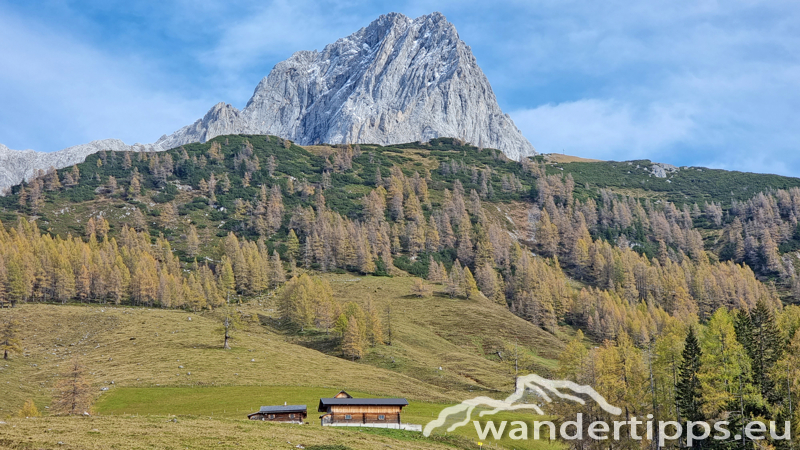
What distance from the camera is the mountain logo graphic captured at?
58.3m

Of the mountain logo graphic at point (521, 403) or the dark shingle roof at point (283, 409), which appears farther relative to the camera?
the dark shingle roof at point (283, 409)

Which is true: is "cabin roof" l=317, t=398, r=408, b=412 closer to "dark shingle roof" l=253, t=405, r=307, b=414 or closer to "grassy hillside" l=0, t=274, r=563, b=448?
"dark shingle roof" l=253, t=405, r=307, b=414

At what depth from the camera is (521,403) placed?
293 ft

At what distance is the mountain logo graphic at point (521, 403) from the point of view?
191 ft

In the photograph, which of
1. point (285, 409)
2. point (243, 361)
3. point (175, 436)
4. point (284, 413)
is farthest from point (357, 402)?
point (243, 361)

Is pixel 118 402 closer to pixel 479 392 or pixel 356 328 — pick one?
pixel 356 328

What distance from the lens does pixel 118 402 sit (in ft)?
237

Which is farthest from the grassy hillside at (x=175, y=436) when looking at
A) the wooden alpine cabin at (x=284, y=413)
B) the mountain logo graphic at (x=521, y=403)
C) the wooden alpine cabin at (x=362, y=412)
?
the mountain logo graphic at (x=521, y=403)

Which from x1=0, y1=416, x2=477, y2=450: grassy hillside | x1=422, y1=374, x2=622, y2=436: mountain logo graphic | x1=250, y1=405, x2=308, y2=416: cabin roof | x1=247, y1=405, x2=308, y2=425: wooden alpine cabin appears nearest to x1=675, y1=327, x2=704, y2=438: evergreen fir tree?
x1=422, y1=374, x2=622, y2=436: mountain logo graphic

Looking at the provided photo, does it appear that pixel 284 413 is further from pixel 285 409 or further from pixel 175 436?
pixel 175 436

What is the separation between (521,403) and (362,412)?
37485 millimetres

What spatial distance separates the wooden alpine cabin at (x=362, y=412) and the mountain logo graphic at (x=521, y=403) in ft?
15.1

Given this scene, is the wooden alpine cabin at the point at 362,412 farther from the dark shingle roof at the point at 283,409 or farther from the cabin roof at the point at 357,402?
the dark shingle roof at the point at 283,409

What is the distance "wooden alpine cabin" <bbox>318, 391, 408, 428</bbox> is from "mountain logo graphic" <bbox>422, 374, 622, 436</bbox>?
461cm
